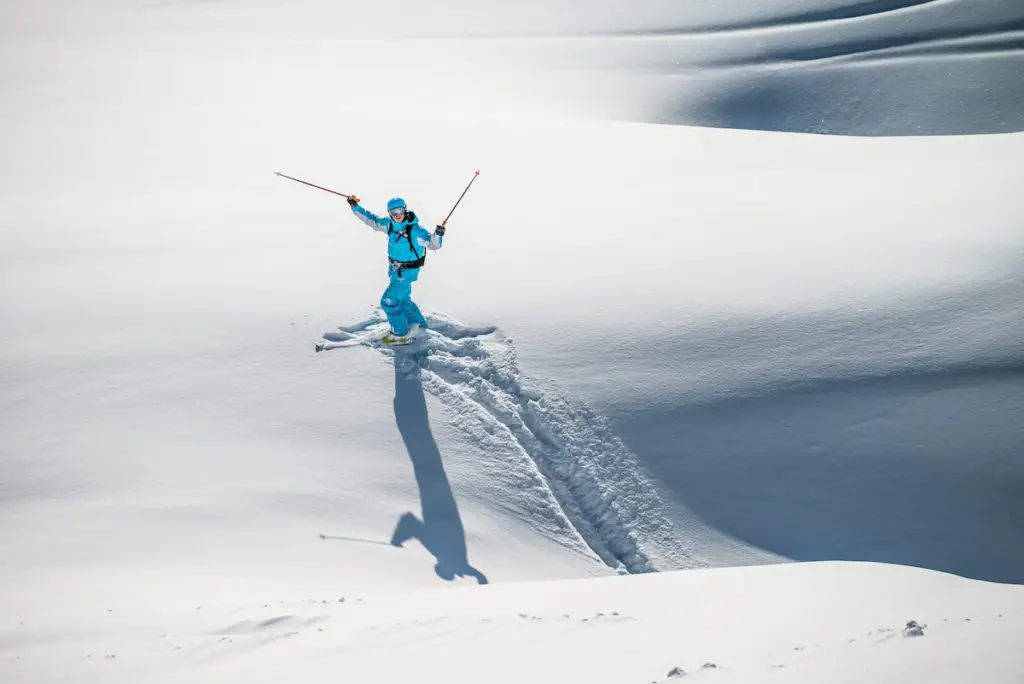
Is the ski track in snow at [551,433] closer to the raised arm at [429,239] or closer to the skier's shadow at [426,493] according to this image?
the skier's shadow at [426,493]

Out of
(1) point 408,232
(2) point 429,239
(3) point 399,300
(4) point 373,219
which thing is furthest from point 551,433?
(4) point 373,219

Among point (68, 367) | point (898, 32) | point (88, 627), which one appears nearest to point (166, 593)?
point (88, 627)

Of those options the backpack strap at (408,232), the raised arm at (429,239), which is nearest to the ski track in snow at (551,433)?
the backpack strap at (408,232)

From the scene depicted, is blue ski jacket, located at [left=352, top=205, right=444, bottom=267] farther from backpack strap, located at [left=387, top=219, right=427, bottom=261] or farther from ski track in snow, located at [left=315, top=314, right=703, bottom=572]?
ski track in snow, located at [left=315, top=314, right=703, bottom=572]

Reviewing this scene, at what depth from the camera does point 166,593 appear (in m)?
5.54

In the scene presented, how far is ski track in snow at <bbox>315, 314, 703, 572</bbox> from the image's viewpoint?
7.38 m

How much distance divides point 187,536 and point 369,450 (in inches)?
69.9

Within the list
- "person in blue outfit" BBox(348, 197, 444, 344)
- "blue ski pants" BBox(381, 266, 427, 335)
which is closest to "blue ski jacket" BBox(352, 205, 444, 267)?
"person in blue outfit" BBox(348, 197, 444, 344)

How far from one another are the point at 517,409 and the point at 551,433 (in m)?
0.42

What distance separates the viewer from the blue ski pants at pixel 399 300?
8.73 meters

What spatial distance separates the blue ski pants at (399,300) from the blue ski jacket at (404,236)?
0.13 meters

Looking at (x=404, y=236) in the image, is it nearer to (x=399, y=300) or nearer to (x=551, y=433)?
(x=399, y=300)

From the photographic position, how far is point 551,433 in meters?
7.95

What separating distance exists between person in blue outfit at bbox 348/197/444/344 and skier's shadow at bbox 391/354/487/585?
0.31 metres
